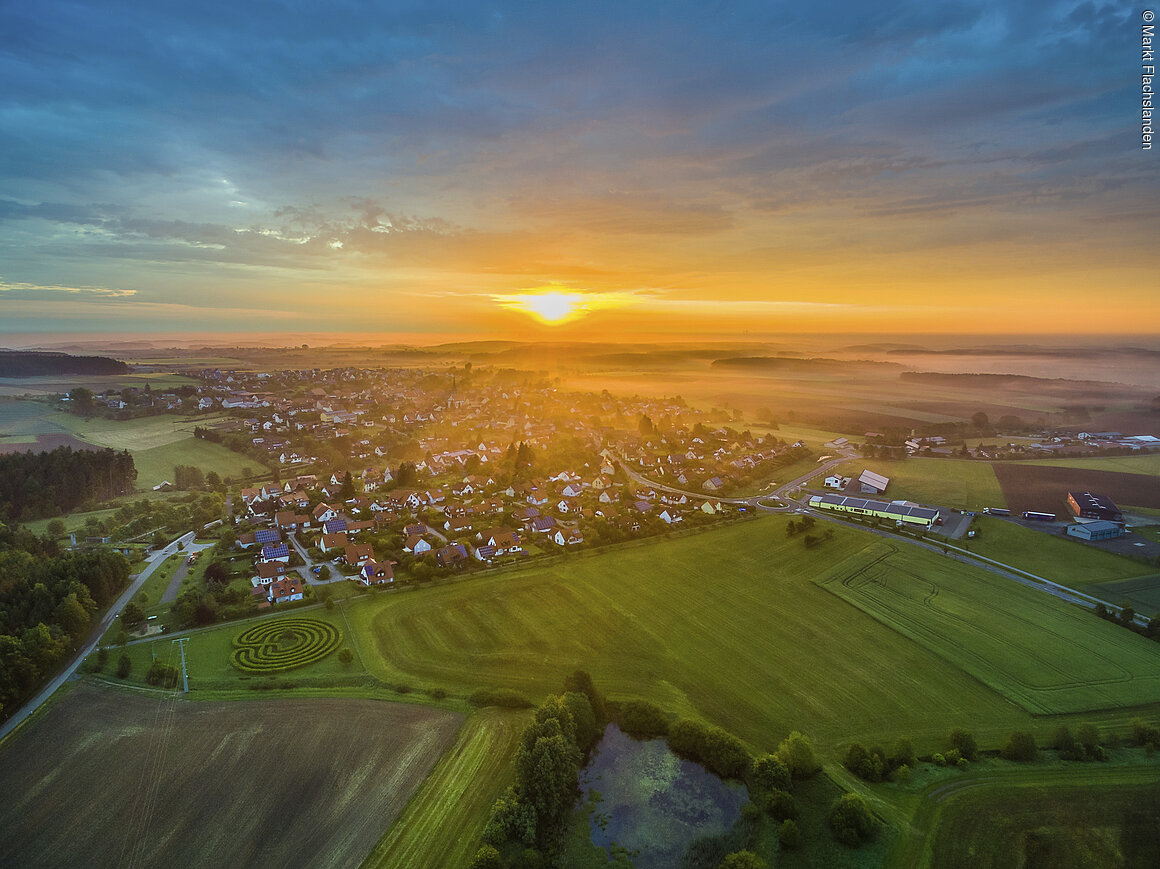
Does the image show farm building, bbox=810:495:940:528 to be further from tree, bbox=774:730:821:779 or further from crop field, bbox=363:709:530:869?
crop field, bbox=363:709:530:869

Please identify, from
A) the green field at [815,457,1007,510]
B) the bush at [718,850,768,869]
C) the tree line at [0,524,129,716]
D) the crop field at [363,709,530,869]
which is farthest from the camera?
the green field at [815,457,1007,510]

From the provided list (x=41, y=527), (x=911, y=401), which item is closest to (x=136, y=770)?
(x=41, y=527)

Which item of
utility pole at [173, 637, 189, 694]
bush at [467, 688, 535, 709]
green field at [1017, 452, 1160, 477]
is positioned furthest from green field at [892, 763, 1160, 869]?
green field at [1017, 452, 1160, 477]

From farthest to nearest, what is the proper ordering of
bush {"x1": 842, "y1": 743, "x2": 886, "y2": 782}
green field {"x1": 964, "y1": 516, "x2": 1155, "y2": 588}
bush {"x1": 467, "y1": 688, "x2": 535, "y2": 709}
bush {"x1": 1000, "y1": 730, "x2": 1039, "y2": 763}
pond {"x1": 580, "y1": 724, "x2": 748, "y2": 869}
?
green field {"x1": 964, "y1": 516, "x2": 1155, "y2": 588} < bush {"x1": 467, "y1": 688, "x2": 535, "y2": 709} < bush {"x1": 1000, "y1": 730, "x2": 1039, "y2": 763} < bush {"x1": 842, "y1": 743, "x2": 886, "y2": 782} < pond {"x1": 580, "y1": 724, "x2": 748, "y2": 869}

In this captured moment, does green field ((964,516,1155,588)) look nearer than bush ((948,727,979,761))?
No

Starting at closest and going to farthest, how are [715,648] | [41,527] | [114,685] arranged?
[114,685]
[715,648]
[41,527]

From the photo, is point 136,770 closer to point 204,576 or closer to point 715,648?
point 204,576

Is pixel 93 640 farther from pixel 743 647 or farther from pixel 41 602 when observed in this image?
pixel 743 647
